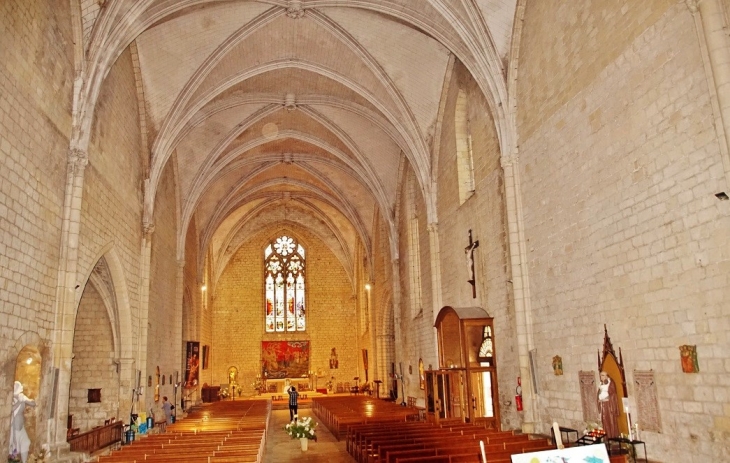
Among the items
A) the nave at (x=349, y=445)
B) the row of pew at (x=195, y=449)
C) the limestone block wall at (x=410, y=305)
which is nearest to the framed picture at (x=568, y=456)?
the nave at (x=349, y=445)

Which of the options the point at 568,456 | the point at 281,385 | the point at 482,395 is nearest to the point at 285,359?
the point at 281,385

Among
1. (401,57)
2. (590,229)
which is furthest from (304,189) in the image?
(590,229)

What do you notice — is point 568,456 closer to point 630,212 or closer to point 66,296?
point 630,212

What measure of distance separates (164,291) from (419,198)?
375 inches

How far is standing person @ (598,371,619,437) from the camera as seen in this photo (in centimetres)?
932

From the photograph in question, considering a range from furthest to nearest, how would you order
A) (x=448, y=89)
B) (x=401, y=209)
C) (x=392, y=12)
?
(x=401, y=209), (x=448, y=89), (x=392, y=12)

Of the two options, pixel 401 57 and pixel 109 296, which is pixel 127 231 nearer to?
pixel 109 296

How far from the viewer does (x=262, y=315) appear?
36.6 m

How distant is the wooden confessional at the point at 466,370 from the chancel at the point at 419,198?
80mm

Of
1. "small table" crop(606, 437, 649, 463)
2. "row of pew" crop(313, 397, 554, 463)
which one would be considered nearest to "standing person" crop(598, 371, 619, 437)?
"small table" crop(606, 437, 649, 463)

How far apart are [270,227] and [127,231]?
2143cm

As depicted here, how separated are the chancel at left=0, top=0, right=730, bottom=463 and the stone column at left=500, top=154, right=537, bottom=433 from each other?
0.04m

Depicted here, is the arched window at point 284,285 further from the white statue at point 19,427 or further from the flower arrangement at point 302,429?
the white statue at point 19,427

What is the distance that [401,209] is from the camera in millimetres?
23906
